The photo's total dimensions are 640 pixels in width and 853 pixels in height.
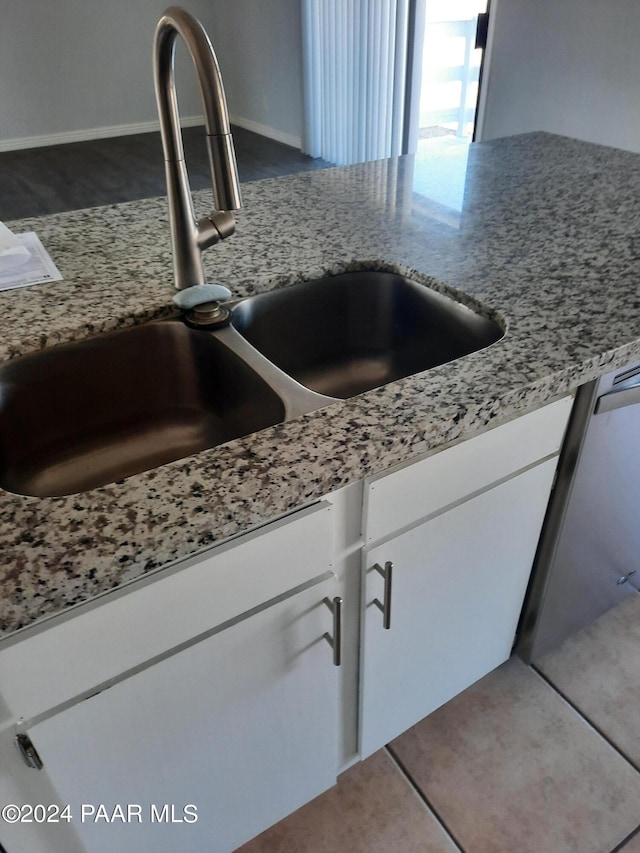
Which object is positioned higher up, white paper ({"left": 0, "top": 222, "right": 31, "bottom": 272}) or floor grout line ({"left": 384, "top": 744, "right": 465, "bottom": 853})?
white paper ({"left": 0, "top": 222, "right": 31, "bottom": 272})

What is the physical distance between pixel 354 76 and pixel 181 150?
14.2ft

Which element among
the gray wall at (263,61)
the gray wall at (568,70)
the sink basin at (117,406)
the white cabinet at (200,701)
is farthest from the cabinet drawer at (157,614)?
the gray wall at (263,61)

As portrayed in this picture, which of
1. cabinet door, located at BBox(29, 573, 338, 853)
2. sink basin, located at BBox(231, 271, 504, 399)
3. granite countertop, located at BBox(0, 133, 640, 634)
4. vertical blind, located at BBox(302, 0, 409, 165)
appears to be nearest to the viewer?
granite countertop, located at BBox(0, 133, 640, 634)

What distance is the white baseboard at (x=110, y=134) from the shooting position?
5.86 meters

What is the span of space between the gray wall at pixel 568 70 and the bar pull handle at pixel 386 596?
2.97 m

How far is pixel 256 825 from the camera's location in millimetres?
1108

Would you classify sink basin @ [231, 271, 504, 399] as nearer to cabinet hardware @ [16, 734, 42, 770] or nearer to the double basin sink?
A: the double basin sink

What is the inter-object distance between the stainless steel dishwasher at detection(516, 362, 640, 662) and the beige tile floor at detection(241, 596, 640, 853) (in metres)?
0.13

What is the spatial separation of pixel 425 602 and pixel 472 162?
1.37 m

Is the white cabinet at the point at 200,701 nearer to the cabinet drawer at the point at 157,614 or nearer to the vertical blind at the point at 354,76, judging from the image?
the cabinet drawer at the point at 157,614

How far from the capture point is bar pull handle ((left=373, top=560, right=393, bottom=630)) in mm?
938

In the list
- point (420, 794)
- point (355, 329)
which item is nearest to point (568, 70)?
point (355, 329)

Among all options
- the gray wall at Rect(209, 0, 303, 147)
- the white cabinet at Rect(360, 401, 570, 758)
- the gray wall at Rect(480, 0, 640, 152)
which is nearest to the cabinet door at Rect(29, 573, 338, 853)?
the white cabinet at Rect(360, 401, 570, 758)

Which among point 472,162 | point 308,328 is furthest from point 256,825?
point 472,162
